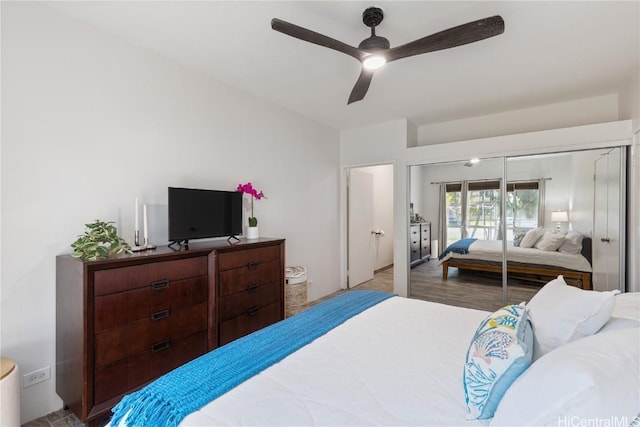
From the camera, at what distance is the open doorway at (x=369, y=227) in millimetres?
4918

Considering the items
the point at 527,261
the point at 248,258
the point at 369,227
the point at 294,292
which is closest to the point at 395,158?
the point at 369,227

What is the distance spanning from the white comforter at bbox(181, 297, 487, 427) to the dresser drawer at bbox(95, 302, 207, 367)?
3.65 feet

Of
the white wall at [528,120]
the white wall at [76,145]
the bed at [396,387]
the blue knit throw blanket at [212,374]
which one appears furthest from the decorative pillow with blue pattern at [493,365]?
the white wall at [528,120]

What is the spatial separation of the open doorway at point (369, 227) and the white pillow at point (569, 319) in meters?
3.69

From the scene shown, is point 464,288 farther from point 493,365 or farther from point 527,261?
point 493,365

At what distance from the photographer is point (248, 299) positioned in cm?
258

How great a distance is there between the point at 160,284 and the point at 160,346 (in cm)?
41

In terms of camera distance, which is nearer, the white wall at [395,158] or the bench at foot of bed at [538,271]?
the bench at foot of bed at [538,271]

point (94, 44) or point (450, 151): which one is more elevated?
point (94, 44)

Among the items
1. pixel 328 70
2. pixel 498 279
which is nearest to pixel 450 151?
pixel 498 279

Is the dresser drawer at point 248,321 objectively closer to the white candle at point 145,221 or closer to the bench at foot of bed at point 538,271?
the white candle at point 145,221

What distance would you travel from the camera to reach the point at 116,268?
1.76 meters

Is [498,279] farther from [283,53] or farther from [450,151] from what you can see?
[283,53]

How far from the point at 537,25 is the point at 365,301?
2.28 m
